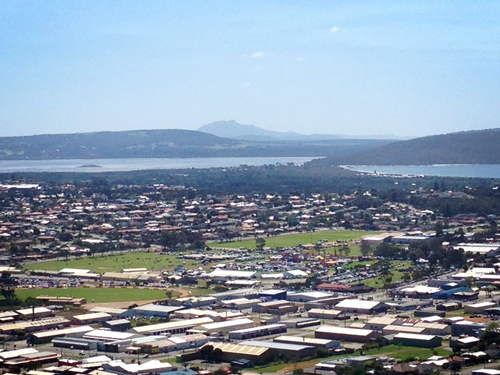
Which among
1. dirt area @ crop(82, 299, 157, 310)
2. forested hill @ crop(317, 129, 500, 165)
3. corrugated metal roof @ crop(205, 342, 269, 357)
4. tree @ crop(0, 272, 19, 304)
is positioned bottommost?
dirt area @ crop(82, 299, 157, 310)

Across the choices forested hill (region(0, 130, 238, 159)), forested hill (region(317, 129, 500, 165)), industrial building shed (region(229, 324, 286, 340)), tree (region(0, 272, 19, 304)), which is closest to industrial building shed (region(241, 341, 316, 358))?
industrial building shed (region(229, 324, 286, 340))

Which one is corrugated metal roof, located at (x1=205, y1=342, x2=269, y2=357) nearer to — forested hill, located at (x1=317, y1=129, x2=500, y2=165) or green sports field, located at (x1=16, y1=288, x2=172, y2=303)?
green sports field, located at (x1=16, y1=288, x2=172, y2=303)

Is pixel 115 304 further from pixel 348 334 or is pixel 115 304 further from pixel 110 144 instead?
pixel 110 144

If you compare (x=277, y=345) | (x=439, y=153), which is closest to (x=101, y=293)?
(x=277, y=345)

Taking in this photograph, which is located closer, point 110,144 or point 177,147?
point 177,147

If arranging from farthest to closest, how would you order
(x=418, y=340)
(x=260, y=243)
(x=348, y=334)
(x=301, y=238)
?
(x=301, y=238), (x=260, y=243), (x=348, y=334), (x=418, y=340)

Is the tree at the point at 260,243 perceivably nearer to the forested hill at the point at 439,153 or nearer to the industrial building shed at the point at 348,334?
the industrial building shed at the point at 348,334
